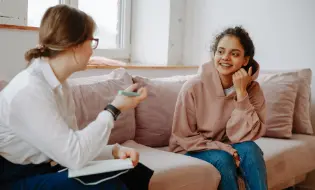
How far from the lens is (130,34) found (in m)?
3.41

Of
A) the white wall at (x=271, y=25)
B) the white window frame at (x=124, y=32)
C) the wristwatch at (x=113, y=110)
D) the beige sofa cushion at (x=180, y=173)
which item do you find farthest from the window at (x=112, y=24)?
the wristwatch at (x=113, y=110)

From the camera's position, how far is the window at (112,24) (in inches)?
124

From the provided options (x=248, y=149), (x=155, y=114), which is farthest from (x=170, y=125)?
(x=248, y=149)

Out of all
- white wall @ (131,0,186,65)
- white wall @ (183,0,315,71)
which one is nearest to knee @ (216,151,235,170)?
white wall @ (183,0,315,71)

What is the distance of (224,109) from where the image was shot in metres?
2.01

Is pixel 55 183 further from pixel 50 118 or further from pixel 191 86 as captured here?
pixel 191 86

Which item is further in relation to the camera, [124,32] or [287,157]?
[124,32]

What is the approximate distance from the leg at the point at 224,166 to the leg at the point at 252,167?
1.9 inches

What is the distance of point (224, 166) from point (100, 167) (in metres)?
0.73

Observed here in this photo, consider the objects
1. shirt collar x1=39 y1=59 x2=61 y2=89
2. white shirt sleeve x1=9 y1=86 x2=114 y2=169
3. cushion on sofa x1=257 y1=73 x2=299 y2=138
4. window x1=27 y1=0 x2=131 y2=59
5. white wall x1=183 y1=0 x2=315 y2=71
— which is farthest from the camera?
window x1=27 y1=0 x2=131 y2=59

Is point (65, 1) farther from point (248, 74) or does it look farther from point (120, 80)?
point (248, 74)

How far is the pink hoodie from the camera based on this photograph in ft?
6.33

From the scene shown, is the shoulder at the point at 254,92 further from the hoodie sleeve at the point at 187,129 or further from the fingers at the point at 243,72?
the hoodie sleeve at the point at 187,129

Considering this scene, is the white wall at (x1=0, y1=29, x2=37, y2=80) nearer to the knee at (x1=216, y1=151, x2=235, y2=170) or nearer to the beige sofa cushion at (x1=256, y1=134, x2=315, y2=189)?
the knee at (x1=216, y1=151, x2=235, y2=170)
